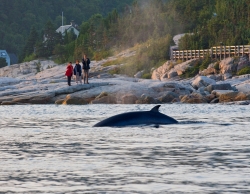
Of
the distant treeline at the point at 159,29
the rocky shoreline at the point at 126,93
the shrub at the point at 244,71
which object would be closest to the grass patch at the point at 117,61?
the distant treeline at the point at 159,29

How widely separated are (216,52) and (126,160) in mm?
60024

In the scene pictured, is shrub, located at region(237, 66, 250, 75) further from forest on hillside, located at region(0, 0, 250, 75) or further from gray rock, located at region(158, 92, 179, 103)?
gray rock, located at region(158, 92, 179, 103)

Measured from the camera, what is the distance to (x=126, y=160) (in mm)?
13547

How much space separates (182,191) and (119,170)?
2.19 m

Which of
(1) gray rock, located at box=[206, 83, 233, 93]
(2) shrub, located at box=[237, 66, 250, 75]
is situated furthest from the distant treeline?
(1) gray rock, located at box=[206, 83, 233, 93]

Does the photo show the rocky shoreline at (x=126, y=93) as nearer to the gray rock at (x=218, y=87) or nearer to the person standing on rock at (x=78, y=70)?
the gray rock at (x=218, y=87)

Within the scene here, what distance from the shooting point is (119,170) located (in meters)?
12.3

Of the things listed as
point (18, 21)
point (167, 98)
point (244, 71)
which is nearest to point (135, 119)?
point (167, 98)

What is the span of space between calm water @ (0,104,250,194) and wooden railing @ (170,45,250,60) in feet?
163

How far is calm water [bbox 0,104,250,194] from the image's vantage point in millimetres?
10797

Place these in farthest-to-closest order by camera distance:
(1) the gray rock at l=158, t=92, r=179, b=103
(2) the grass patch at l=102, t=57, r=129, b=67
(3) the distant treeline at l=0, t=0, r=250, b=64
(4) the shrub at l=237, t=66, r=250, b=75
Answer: (2) the grass patch at l=102, t=57, r=129, b=67
(3) the distant treeline at l=0, t=0, r=250, b=64
(4) the shrub at l=237, t=66, r=250, b=75
(1) the gray rock at l=158, t=92, r=179, b=103

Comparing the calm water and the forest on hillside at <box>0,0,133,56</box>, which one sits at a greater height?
the forest on hillside at <box>0,0,133,56</box>

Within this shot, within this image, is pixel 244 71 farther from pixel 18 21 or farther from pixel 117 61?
pixel 18 21

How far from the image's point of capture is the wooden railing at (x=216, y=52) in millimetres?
70062
